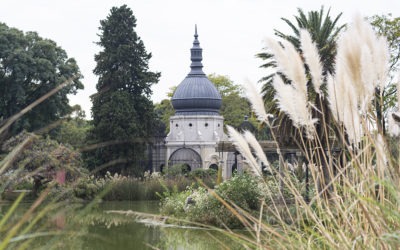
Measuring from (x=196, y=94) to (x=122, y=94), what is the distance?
38.9ft

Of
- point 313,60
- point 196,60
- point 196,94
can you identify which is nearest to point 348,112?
point 313,60

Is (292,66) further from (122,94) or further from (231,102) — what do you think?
(231,102)

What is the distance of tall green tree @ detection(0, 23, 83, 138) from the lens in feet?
111

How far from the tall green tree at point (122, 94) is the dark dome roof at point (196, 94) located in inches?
384

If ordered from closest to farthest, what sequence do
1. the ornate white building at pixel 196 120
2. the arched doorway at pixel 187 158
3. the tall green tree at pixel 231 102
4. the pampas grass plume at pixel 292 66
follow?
1. the pampas grass plume at pixel 292 66
2. the arched doorway at pixel 187 158
3. the ornate white building at pixel 196 120
4. the tall green tree at pixel 231 102

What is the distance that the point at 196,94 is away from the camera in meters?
46.4

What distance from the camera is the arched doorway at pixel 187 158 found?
4469cm

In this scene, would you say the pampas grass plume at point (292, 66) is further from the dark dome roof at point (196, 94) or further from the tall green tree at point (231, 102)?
the tall green tree at point (231, 102)

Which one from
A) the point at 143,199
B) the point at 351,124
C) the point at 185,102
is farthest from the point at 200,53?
the point at 351,124

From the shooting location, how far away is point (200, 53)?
4825cm

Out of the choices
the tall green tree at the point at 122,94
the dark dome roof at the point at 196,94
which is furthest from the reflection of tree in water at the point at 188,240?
the dark dome roof at the point at 196,94

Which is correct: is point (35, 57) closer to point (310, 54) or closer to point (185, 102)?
point (185, 102)

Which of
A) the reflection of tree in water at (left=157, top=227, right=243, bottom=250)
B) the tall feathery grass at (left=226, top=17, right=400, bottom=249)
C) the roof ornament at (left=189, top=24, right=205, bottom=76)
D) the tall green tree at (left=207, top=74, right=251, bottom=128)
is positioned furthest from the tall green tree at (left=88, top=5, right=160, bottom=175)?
the tall feathery grass at (left=226, top=17, right=400, bottom=249)

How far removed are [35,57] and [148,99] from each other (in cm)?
530
